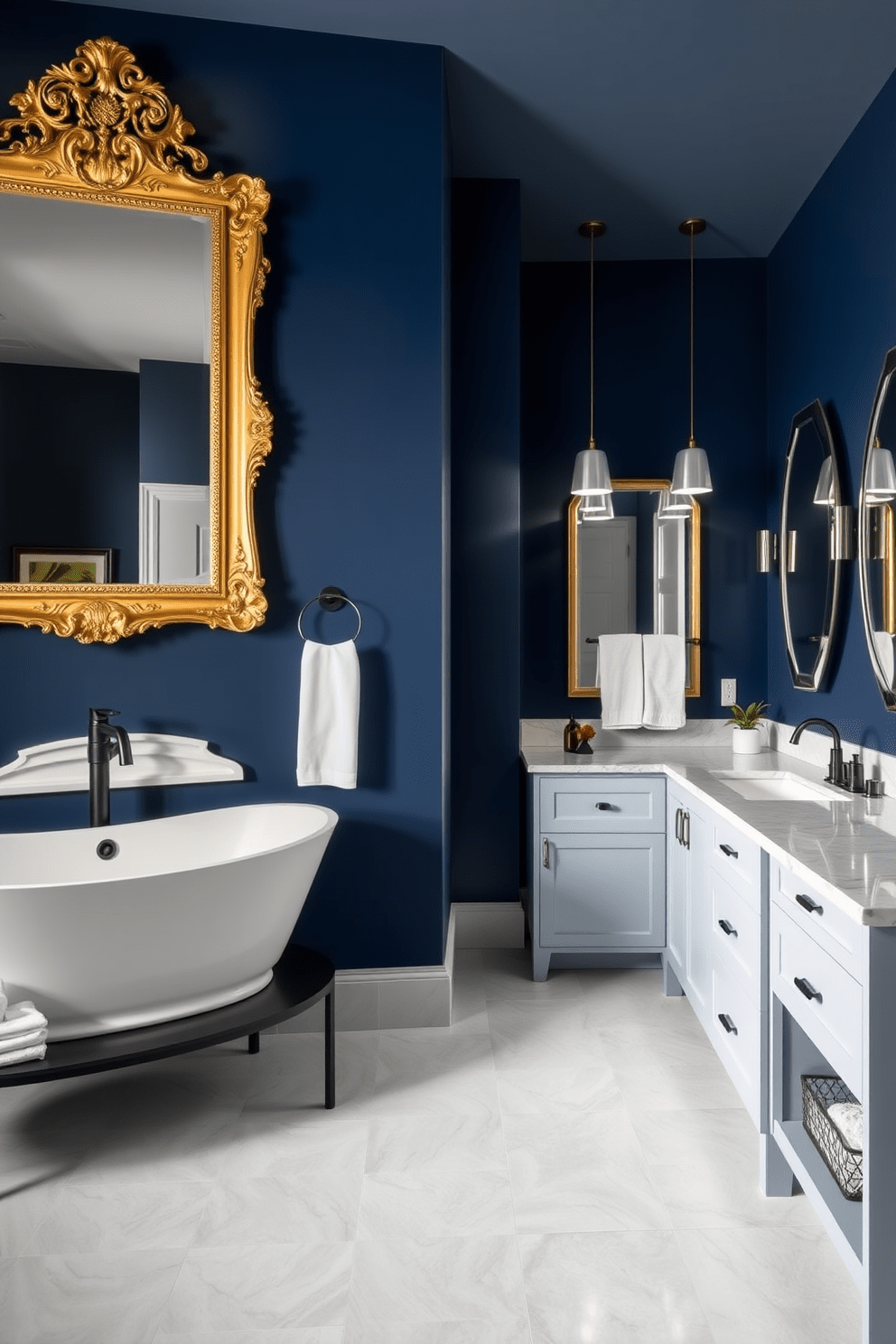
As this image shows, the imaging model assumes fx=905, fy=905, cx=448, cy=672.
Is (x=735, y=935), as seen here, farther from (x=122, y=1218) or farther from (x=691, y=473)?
(x=691, y=473)

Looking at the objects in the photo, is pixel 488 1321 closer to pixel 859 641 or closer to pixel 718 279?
pixel 859 641

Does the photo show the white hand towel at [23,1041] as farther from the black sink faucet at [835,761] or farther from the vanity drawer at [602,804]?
the black sink faucet at [835,761]

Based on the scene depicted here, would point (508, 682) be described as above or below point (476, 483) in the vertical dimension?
below

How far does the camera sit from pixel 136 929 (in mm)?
1918

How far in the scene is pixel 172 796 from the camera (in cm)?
260

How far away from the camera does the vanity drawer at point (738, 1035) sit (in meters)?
1.96

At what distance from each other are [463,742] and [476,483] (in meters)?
0.96

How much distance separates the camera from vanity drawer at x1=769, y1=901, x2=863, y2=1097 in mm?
1488

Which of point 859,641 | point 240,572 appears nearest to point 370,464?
point 240,572

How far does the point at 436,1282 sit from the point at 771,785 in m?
1.89

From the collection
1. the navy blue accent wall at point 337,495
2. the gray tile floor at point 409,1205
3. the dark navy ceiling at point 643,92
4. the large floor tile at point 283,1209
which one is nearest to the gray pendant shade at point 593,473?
the navy blue accent wall at point 337,495

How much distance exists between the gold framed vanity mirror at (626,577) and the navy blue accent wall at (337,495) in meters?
1.12

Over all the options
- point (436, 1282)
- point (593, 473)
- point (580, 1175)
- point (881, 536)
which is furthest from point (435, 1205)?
point (593, 473)

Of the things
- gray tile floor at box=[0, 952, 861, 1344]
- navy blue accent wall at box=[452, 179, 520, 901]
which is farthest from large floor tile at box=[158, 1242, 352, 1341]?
navy blue accent wall at box=[452, 179, 520, 901]
